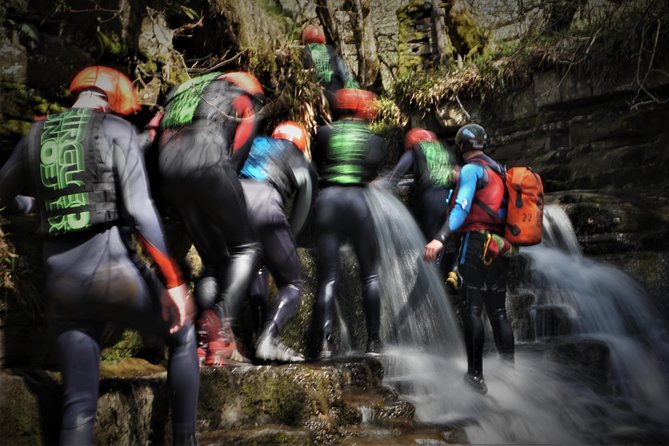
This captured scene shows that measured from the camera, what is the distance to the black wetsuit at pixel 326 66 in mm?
7625

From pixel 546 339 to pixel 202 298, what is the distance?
3522mm

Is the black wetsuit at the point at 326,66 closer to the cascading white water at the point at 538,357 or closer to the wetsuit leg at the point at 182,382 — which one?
the cascading white water at the point at 538,357

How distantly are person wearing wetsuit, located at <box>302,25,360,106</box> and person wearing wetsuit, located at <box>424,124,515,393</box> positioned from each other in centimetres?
341

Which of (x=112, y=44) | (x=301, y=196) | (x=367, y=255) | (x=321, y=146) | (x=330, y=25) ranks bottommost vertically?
(x=367, y=255)

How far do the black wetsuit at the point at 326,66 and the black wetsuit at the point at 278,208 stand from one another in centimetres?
309

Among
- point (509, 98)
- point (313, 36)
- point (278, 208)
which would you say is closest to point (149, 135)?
point (278, 208)

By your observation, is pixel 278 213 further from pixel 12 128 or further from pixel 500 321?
pixel 12 128

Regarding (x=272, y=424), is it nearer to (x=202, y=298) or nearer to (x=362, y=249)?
(x=202, y=298)

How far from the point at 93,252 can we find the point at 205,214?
1.15 m

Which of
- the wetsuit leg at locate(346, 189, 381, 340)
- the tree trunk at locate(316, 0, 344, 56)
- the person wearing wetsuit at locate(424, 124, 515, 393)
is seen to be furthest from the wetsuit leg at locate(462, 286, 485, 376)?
the tree trunk at locate(316, 0, 344, 56)

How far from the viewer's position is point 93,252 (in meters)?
2.65

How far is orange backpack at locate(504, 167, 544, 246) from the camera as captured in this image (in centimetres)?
460

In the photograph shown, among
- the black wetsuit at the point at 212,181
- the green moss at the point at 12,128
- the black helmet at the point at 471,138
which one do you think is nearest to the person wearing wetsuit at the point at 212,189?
the black wetsuit at the point at 212,181

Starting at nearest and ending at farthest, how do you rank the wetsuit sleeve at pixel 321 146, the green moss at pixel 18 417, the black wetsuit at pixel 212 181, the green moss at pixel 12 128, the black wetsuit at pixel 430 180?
the green moss at pixel 18 417, the black wetsuit at pixel 212 181, the green moss at pixel 12 128, the wetsuit sleeve at pixel 321 146, the black wetsuit at pixel 430 180
